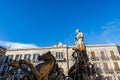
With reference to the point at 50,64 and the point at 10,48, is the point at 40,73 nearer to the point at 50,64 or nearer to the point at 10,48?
the point at 50,64

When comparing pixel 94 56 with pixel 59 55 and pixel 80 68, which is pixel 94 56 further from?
pixel 80 68

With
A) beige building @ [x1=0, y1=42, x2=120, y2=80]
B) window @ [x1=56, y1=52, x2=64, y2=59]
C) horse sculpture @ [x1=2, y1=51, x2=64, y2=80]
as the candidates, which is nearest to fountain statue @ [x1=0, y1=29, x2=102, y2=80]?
horse sculpture @ [x1=2, y1=51, x2=64, y2=80]

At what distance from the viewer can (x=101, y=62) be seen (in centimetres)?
3362

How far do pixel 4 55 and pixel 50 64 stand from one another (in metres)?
35.0

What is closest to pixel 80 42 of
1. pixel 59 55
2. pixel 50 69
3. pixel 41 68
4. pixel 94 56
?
pixel 50 69

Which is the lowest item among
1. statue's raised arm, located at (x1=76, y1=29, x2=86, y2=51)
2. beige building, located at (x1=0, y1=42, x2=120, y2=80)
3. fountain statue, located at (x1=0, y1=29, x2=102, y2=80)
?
fountain statue, located at (x1=0, y1=29, x2=102, y2=80)

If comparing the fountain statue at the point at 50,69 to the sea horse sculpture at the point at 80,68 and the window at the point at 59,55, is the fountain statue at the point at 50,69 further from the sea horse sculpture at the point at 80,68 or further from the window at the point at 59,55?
the window at the point at 59,55

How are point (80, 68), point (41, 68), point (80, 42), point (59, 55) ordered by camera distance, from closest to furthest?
point (41, 68) → point (80, 68) → point (80, 42) → point (59, 55)

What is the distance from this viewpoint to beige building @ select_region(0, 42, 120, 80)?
32203 millimetres

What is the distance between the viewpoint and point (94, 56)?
3478 centimetres

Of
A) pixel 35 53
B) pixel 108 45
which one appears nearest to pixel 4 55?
pixel 35 53

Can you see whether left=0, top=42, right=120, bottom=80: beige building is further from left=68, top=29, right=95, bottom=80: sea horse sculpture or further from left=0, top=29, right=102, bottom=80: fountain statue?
left=0, top=29, right=102, bottom=80: fountain statue

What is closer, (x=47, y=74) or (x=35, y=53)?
(x=47, y=74)

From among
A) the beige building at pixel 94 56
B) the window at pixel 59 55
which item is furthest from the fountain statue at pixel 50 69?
the window at pixel 59 55
